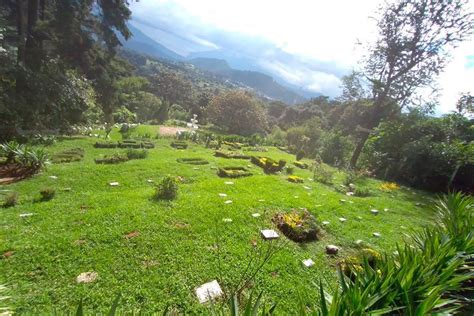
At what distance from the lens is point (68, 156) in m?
11.1

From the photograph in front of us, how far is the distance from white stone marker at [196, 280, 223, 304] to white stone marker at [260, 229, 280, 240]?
1680 millimetres

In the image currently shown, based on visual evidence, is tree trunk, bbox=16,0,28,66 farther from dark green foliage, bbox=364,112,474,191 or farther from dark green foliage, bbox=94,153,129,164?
dark green foliage, bbox=364,112,474,191

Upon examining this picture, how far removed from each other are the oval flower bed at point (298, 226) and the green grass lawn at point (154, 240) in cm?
20

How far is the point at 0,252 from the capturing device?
434cm

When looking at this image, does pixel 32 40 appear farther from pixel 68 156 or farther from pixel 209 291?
pixel 209 291

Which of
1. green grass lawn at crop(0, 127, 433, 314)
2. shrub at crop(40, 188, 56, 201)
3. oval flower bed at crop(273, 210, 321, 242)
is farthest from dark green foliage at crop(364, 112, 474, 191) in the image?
shrub at crop(40, 188, 56, 201)

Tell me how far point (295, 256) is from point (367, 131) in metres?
16.2

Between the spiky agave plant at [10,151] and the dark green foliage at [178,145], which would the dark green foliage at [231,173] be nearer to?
the dark green foliage at [178,145]

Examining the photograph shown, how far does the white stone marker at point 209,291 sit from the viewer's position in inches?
150

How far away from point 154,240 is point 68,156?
8.34m

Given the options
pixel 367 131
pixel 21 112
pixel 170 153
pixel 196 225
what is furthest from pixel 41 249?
pixel 367 131

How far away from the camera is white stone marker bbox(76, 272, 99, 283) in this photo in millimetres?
3875

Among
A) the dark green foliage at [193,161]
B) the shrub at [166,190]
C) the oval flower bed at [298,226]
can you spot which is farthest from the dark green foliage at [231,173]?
the oval flower bed at [298,226]

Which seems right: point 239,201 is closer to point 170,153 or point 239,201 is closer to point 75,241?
point 75,241
